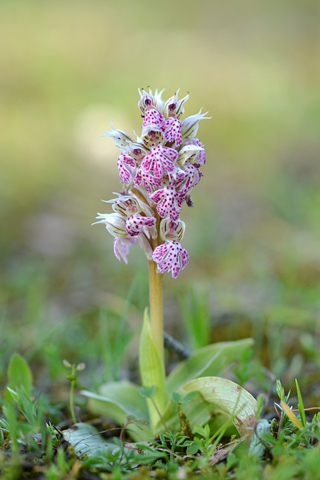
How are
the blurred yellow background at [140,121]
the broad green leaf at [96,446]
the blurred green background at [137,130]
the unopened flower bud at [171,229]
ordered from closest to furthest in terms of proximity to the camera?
1. the broad green leaf at [96,446]
2. the unopened flower bud at [171,229]
3. the blurred green background at [137,130]
4. the blurred yellow background at [140,121]

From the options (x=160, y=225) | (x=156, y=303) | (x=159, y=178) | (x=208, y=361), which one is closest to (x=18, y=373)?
(x=156, y=303)

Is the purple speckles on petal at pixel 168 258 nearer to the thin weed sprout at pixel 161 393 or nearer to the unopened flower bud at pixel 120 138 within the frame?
the thin weed sprout at pixel 161 393

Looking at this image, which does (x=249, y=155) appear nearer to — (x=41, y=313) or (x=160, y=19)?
(x=41, y=313)

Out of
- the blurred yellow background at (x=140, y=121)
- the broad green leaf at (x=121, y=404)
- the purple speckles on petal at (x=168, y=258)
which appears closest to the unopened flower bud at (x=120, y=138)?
the purple speckles on petal at (x=168, y=258)

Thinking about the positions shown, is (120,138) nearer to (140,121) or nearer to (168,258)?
(168,258)

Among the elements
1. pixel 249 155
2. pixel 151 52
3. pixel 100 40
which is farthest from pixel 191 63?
pixel 249 155

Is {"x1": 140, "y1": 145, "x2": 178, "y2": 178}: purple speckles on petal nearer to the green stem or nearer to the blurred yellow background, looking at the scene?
the green stem

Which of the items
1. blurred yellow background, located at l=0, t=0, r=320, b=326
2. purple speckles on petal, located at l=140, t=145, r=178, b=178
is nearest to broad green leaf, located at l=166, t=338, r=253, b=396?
purple speckles on petal, located at l=140, t=145, r=178, b=178
